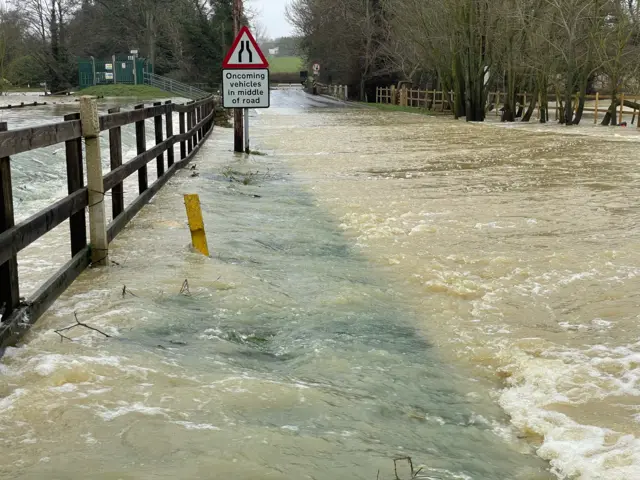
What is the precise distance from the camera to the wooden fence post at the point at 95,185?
19.9 ft

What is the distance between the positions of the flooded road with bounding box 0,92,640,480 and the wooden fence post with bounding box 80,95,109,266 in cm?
21

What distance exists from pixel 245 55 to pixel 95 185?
30.7ft

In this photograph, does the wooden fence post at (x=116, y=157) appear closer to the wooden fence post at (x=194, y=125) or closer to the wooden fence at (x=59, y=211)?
the wooden fence at (x=59, y=211)

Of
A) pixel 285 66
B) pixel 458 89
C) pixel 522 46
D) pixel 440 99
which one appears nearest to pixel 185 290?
pixel 522 46

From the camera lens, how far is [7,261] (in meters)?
4.38

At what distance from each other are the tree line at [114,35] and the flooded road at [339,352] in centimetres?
6558

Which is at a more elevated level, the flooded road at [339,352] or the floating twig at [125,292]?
the floating twig at [125,292]

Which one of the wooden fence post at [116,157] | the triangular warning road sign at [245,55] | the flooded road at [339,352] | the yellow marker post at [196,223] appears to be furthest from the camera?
the triangular warning road sign at [245,55]

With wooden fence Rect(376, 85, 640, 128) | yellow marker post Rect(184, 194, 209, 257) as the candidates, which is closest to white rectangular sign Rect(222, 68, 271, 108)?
yellow marker post Rect(184, 194, 209, 257)

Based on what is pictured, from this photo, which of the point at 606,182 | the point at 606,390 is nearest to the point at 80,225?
the point at 606,390

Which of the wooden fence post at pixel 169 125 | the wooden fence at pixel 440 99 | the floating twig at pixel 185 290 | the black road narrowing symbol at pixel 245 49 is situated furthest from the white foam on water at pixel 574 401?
the wooden fence at pixel 440 99

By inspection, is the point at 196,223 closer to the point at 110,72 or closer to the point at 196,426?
the point at 196,426

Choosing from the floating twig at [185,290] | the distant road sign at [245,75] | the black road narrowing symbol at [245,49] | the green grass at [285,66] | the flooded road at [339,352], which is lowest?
the flooded road at [339,352]

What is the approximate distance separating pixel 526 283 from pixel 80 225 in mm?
3514
